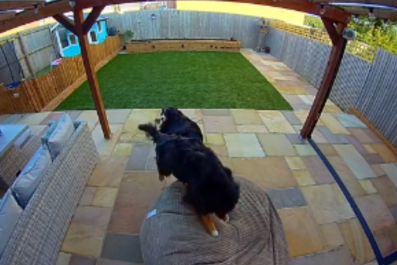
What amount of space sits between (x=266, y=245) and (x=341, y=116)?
13.4ft

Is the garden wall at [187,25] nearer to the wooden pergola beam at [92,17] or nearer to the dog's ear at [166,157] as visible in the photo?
the wooden pergola beam at [92,17]

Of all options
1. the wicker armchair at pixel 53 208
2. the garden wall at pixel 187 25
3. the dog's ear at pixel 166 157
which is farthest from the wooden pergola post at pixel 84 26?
the garden wall at pixel 187 25

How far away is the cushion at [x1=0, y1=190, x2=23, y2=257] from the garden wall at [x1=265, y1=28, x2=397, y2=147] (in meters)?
5.24

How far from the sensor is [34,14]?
8.65ft

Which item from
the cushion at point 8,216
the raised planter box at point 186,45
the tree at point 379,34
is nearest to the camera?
the cushion at point 8,216

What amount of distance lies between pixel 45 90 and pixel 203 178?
506cm

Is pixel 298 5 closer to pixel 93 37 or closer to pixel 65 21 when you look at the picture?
pixel 65 21

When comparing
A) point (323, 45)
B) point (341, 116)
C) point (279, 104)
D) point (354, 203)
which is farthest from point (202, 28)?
point (354, 203)

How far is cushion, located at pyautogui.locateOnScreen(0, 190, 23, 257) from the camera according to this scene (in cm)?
165

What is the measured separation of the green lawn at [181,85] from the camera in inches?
220

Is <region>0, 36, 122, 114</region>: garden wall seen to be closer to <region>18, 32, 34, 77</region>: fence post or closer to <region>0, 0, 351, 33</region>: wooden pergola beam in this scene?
<region>0, 0, 351, 33</region>: wooden pergola beam

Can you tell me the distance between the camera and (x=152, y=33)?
11.6 metres

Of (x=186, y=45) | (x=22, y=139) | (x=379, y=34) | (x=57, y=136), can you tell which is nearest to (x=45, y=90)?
(x=22, y=139)

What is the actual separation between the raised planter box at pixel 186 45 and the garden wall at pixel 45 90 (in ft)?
13.5
